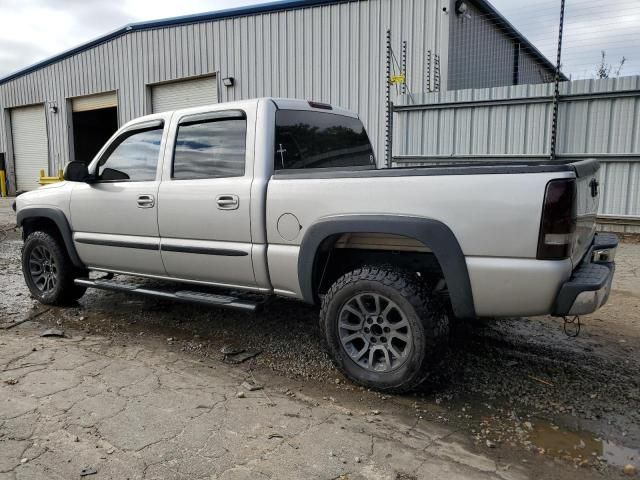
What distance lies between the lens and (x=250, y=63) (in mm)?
14094

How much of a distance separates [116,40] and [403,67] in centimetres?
1068

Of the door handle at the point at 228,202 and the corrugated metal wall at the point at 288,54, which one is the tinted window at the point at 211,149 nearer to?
the door handle at the point at 228,202

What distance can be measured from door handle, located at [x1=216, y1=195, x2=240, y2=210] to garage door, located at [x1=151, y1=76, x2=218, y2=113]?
1193 centimetres

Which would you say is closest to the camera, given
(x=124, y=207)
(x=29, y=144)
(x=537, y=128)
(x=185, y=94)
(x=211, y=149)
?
(x=211, y=149)

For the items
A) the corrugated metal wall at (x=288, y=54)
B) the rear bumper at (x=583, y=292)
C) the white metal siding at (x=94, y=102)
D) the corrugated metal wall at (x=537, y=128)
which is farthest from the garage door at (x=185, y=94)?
the rear bumper at (x=583, y=292)

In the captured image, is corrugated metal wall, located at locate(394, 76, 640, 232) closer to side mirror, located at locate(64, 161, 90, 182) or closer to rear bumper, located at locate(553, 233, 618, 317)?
rear bumper, located at locate(553, 233, 618, 317)

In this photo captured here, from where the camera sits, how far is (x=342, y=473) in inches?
101

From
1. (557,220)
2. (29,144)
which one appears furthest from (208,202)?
(29,144)

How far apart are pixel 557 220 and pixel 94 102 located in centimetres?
1931

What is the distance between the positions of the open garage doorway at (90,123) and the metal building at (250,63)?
0.20ft

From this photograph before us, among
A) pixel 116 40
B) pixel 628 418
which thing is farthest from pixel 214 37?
pixel 628 418

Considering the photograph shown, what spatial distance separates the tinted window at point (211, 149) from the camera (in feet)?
13.3

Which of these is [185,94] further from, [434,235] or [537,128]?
[434,235]

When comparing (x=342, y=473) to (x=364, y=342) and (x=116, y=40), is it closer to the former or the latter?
(x=364, y=342)
